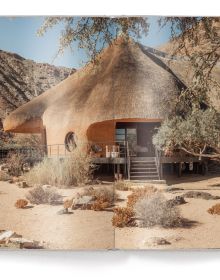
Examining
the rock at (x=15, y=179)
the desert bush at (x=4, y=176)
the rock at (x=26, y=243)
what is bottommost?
the rock at (x=26, y=243)

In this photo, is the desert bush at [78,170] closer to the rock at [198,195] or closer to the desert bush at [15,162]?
the desert bush at [15,162]

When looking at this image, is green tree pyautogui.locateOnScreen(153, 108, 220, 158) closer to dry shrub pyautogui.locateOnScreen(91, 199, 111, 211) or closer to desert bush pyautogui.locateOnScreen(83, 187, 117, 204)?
desert bush pyautogui.locateOnScreen(83, 187, 117, 204)

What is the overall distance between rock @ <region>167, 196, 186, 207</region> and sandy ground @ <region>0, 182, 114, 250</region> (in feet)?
2.96

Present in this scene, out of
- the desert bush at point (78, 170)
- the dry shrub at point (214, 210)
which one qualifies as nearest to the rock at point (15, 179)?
the desert bush at point (78, 170)

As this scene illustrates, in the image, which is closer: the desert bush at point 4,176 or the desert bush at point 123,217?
the desert bush at point 123,217

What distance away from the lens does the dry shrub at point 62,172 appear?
8.30 meters

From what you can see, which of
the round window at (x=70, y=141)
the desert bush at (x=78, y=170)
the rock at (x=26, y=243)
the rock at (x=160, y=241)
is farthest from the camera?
the round window at (x=70, y=141)

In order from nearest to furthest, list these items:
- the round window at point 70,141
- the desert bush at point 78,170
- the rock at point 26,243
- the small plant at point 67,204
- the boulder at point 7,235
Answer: the rock at point 26,243, the boulder at point 7,235, the small plant at point 67,204, the desert bush at point 78,170, the round window at point 70,141

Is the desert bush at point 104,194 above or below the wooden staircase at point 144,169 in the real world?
below

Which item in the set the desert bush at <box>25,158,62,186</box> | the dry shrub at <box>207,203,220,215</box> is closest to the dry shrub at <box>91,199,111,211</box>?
the desert bush at <box>25,158,62,186</box>

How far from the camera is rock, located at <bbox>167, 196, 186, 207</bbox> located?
8.07m

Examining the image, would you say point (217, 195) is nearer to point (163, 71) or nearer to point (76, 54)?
point (163, 71)

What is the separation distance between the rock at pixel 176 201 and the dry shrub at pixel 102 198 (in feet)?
2.69
